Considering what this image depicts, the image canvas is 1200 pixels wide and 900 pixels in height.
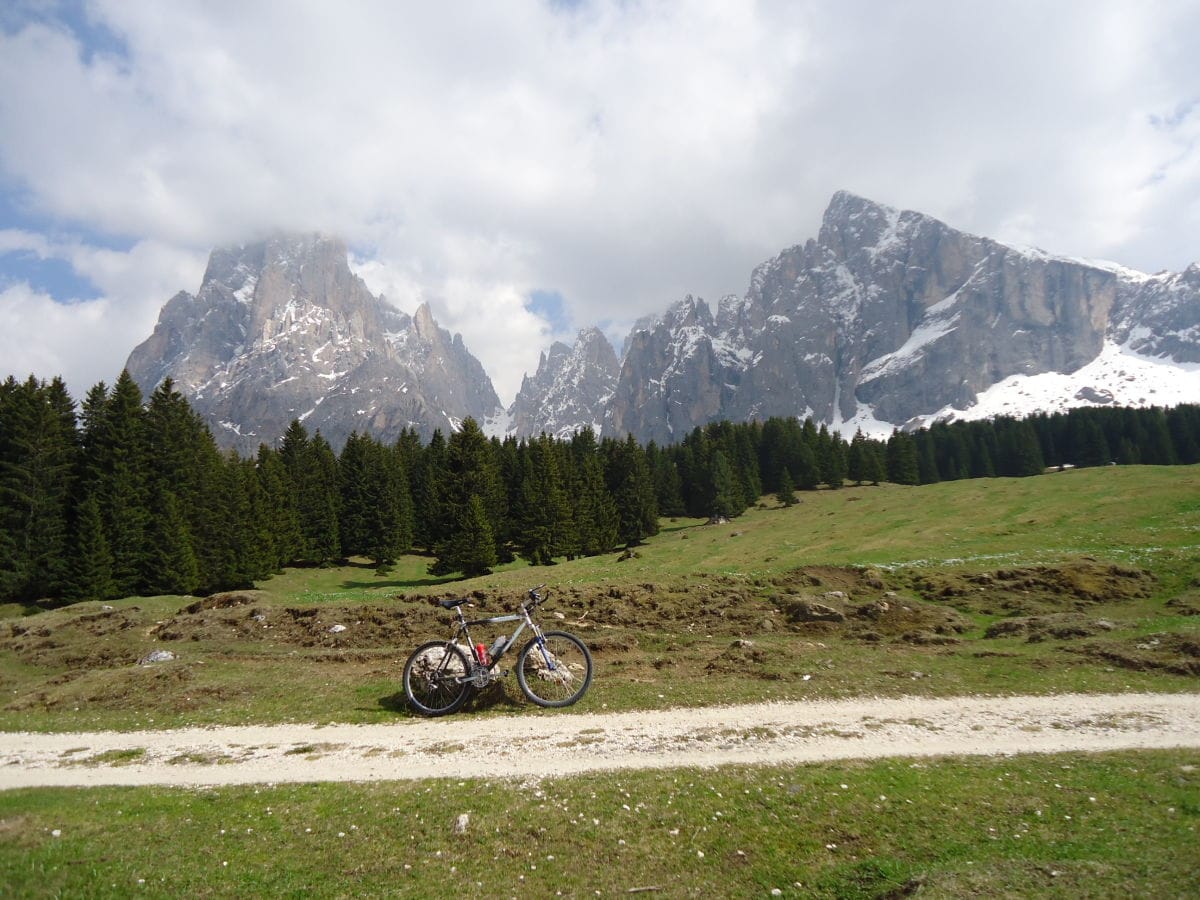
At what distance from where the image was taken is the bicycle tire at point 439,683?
15281mm

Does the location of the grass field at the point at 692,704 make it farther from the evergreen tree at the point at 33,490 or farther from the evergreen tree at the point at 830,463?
the evergreen tree at the point at 830,463

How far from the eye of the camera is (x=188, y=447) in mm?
59531

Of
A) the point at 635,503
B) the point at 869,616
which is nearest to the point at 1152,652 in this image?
the point at 869,616

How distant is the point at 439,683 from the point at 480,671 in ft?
3.91

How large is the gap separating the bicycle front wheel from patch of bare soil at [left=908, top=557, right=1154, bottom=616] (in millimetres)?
20398

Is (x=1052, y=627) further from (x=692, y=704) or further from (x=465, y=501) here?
(x=465, y=501)

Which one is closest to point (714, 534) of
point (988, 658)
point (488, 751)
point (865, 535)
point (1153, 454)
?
point (865, 535)

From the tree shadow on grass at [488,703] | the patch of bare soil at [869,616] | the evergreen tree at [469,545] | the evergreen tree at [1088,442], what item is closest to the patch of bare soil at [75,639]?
the tree shadow on grass at [488,703]

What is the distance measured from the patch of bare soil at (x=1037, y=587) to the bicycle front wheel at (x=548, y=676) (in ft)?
66.9

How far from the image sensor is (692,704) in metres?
15.3

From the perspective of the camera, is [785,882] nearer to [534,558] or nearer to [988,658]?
[988,658]

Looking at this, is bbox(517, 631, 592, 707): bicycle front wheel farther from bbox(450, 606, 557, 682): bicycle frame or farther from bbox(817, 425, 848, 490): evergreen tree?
bbox(817, 425, 848, 490): evergreen tree

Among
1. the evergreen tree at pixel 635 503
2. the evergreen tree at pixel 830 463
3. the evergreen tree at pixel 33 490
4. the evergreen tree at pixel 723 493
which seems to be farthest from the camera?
the evergreen tree at pixel 830 463

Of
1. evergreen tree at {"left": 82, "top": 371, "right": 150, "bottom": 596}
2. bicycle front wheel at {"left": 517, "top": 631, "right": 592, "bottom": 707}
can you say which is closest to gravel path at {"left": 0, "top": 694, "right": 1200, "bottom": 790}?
bicycle front wheel at {"left": 517, "top": 631, "right": 592, "bottom": 707}
